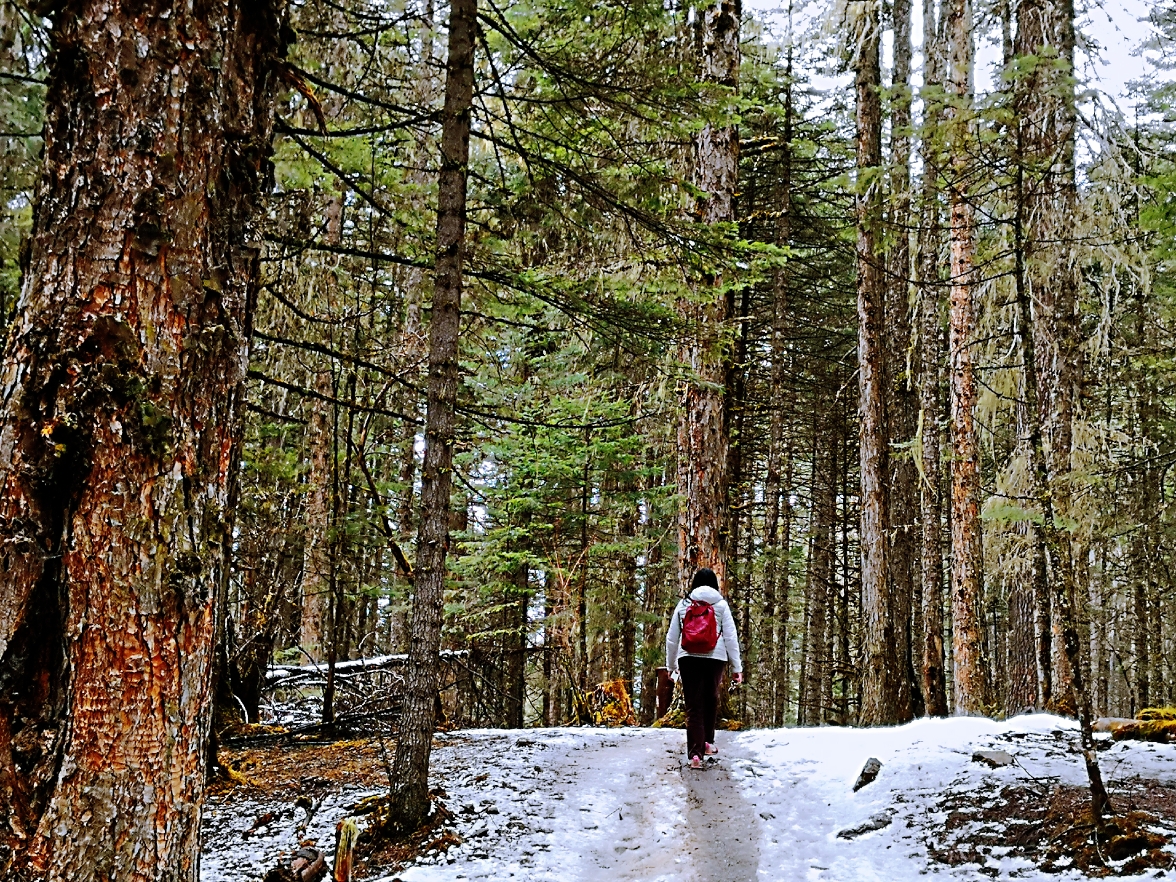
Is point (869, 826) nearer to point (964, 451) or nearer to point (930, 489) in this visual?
point (964, 451)

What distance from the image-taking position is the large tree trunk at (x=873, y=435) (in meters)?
10.9

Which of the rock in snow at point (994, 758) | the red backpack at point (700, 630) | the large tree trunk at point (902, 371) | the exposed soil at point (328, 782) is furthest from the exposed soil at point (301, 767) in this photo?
the large tree trunk at point (902, 371)

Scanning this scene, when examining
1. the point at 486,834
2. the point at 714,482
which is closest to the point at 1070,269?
the point at 714,482

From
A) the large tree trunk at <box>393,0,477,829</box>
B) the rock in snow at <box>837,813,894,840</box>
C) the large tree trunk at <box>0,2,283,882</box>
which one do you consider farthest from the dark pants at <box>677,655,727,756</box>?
the large tree trunk at <box>0,2,283,882</box>

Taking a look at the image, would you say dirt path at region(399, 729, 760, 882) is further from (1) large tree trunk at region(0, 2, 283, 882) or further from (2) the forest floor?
(1) large tree trunk at region(0, 2, 283, 882)

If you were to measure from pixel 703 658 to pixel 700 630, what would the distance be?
1.03 feet

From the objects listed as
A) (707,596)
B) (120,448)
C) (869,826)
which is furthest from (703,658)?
(120,448)

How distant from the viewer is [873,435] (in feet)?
37.3

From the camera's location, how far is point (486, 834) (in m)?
5.78

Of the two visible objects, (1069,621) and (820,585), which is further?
(820,585)

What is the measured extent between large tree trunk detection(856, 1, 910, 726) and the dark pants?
12.9 feet

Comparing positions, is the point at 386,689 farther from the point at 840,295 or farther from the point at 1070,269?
the point at 840,295

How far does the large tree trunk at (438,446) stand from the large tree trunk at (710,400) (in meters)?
4.16

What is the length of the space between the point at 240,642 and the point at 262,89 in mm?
7420
